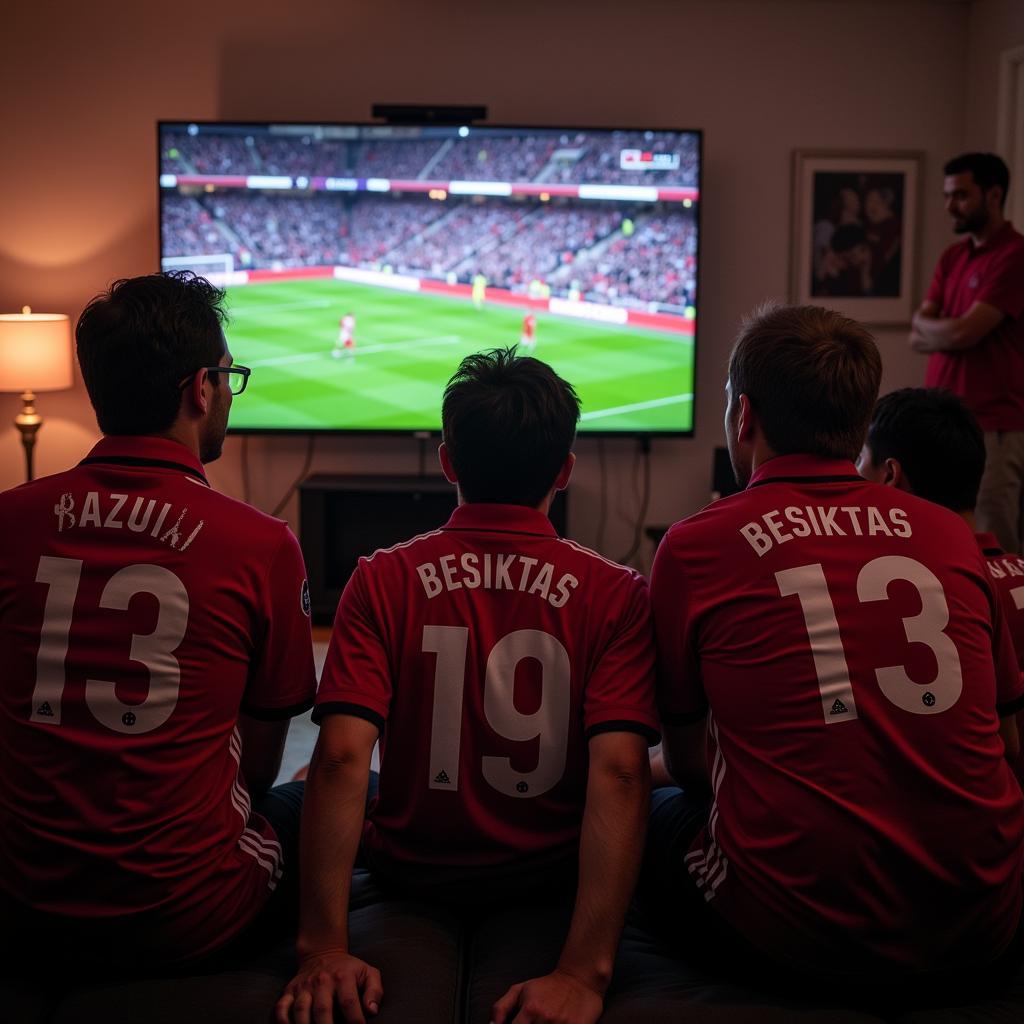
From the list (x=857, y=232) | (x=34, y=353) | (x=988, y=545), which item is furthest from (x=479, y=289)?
(x=988, y=545)

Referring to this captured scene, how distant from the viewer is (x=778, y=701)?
1.32 meters

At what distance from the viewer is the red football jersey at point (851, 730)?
1.28 metres

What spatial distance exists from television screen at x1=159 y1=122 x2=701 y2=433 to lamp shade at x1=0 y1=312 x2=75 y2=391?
594 millimetres

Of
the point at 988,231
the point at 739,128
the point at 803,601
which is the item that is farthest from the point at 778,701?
the point at 739,128

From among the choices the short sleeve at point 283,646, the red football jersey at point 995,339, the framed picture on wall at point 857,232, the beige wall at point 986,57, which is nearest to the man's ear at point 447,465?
the short sleeve at point 283,646

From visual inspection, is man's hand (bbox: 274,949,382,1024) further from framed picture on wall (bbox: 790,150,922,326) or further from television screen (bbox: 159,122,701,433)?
framed picture on wall (bbox: 790,150,922,326)

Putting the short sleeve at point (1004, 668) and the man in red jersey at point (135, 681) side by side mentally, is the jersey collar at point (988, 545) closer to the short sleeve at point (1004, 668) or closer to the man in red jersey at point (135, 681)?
the short sleeve at point (1004, 668)

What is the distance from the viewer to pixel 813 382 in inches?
57.7

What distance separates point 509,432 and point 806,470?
0.40 m

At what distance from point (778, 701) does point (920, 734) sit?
0.54ft

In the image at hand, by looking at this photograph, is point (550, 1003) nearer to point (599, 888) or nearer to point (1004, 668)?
point (599, 888)

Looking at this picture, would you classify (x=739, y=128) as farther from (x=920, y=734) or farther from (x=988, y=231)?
(x=920, y=734)

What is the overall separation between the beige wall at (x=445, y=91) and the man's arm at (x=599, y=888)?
4.04 metres

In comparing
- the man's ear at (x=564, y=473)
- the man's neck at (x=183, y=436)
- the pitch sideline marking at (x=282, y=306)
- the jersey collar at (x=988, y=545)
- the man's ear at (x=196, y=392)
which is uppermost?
the pitch sideline marking at (x=282, y=306)
